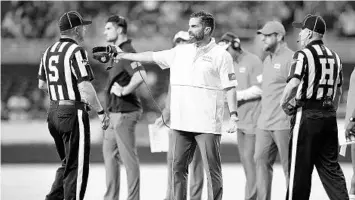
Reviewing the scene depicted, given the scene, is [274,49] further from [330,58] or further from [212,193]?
[212,193]

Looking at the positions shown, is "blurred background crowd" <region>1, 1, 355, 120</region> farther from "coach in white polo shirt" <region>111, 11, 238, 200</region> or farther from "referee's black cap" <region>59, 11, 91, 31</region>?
"coach in white polo shirt" <region>111, 11, 238, 200</region>

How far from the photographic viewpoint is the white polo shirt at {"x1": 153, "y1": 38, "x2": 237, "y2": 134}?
771 cm

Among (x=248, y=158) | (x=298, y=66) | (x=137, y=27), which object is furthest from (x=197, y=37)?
(x=137, y=27)

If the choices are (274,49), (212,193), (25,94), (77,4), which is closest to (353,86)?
(274,49)

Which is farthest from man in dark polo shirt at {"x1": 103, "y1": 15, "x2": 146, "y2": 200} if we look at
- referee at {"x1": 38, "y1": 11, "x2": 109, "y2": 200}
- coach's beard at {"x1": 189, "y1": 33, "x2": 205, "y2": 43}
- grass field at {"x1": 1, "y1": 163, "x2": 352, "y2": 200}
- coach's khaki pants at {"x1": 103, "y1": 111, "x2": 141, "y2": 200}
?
coach's beard at {"x1": 189, "y1": 33, "x2": 205, "y2": 43}

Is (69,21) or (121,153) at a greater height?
(69,21)

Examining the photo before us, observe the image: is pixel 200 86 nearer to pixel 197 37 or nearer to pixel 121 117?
pixel 197 37

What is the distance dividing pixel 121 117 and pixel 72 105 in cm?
140

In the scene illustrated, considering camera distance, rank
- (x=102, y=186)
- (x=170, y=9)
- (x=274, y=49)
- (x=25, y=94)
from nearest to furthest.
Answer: (x=274, y=49) → (x=102, y=186) → (x=25, y=94) → (x=170, y=9)

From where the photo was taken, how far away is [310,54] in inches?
299

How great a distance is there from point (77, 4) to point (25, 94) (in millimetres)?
2965

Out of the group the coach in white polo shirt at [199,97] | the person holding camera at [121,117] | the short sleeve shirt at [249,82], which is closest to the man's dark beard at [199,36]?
the coach in white polo shirt at [199,97]

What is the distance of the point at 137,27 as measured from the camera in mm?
19078

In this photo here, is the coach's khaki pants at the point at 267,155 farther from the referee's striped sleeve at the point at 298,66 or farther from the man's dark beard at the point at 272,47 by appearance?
the referee's striped sleeve at the point at 298,66
